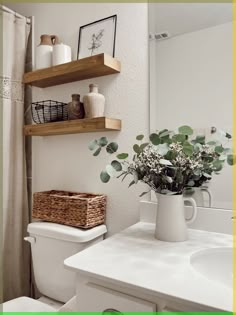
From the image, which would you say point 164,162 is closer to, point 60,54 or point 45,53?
point 60,54

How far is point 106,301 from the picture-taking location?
71 cm

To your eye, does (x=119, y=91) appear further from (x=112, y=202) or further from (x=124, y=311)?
(x=124, y=311)

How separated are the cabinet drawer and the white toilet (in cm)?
40

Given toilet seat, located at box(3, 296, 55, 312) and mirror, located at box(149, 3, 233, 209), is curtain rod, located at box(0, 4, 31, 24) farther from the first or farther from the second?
toilet seat, located at box(3, 296, 55, 312)

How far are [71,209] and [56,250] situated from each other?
20 cm

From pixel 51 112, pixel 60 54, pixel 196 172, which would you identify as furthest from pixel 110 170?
pixel 60 54

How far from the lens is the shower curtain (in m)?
1.50

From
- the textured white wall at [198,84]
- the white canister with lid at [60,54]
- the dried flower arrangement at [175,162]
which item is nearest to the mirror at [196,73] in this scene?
the textured white wall at [198,84]

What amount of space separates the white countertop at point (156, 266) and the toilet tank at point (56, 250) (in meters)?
0.24

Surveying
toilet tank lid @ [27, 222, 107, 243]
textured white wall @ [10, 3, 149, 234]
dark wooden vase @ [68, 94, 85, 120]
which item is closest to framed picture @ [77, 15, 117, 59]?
textured white wall @ [10, 3, 149, 234]

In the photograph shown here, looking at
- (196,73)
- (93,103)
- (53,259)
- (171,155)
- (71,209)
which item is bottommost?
(53,259)

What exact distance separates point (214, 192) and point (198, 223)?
146 millimetres

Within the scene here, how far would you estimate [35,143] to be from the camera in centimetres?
161

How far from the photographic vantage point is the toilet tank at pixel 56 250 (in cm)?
117
